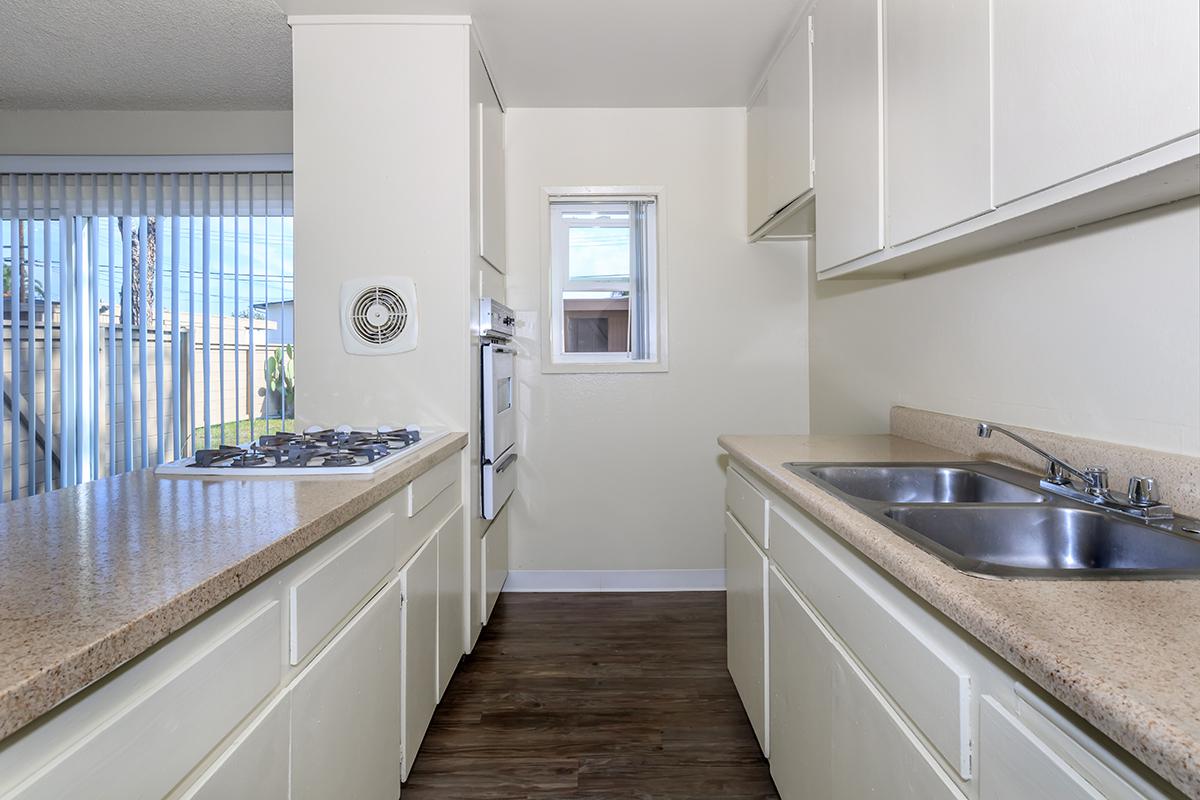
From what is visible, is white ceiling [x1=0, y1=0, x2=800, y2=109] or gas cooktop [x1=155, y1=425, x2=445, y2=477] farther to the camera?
white ceiling [x1=0, y1=0, x2=800, y2=109]

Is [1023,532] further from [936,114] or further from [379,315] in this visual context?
[379,315]

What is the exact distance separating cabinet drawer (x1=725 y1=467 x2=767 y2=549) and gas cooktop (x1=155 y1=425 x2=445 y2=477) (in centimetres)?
99

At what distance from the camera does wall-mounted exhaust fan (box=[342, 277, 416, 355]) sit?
231 centimetres

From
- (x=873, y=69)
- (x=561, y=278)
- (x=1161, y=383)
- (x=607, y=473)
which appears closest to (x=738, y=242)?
(x=561, y=278)

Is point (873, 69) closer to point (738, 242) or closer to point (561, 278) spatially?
point (738, 242)

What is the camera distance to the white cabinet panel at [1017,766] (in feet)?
1.90

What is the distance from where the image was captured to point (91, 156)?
10.0 ft

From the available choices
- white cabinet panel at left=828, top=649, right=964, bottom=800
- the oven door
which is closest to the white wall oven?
the oven door

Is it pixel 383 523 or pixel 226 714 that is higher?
pixel 383 523

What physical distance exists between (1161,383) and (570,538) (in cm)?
253

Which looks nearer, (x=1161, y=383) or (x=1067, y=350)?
(x=1161, y=383)

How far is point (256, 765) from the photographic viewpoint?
890 millimetres

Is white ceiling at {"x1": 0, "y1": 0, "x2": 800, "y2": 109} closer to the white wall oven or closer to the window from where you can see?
the window

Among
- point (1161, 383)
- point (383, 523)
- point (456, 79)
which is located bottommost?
point (383, 523)
